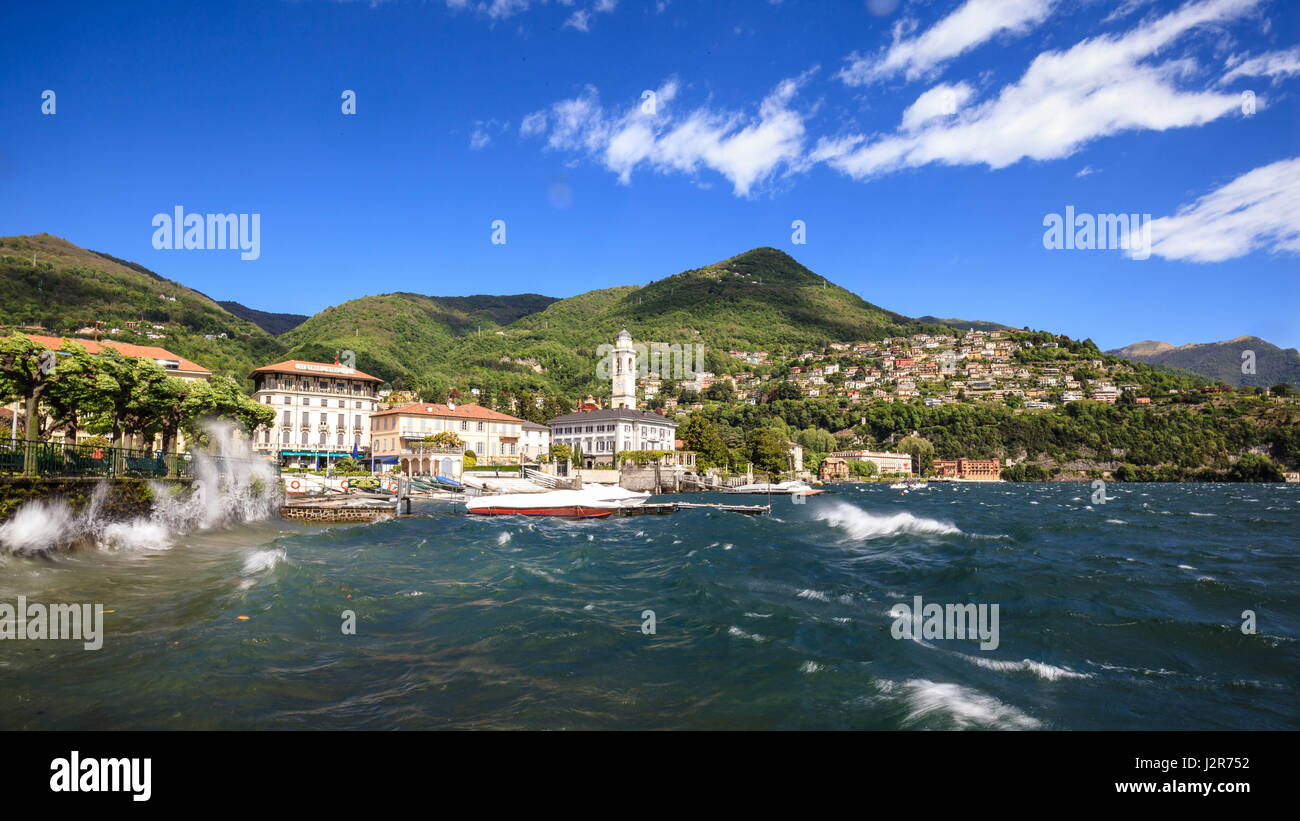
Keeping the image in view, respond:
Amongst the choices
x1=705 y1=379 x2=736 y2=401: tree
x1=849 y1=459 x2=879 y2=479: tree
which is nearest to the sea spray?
x1=849 y1=459 x2=879 y2=479: tree

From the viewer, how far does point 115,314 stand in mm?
106062

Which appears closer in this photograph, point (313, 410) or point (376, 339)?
point (313, 410)

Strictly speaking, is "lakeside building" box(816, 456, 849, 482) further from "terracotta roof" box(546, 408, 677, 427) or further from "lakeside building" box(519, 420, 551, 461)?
"lakeside building" box(519, 420, 551, 461)

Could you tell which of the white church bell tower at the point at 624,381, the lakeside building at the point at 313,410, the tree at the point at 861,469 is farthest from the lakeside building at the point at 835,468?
the lakeside building at the point at 313,410

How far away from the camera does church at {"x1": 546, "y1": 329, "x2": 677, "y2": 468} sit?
288 ft

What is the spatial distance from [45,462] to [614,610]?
17045mm

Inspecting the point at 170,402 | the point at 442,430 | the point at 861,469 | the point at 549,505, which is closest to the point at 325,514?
the point at 170,402

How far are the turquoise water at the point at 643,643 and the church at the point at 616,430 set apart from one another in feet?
212

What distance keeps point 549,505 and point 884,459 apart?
13425 centimetres

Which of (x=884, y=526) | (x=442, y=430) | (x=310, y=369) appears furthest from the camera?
(x=442, y=430)

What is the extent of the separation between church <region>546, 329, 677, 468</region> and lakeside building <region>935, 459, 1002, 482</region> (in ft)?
298

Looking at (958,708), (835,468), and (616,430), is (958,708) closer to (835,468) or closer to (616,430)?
(616,430)
